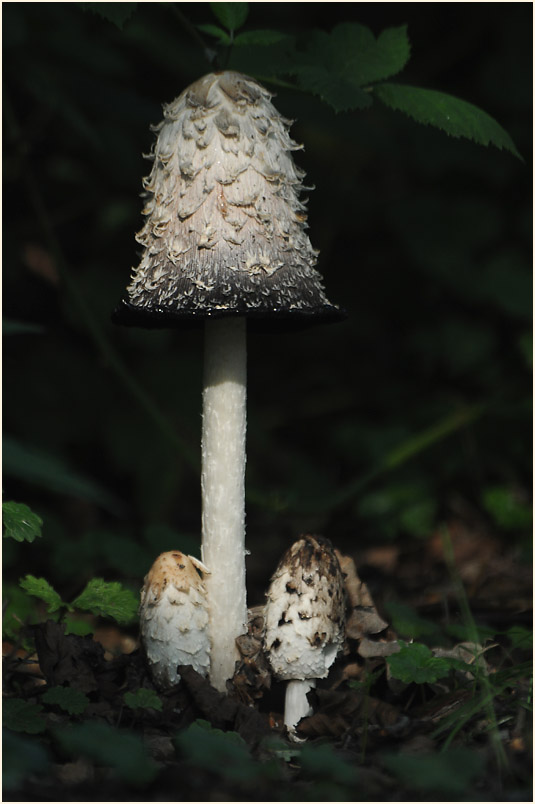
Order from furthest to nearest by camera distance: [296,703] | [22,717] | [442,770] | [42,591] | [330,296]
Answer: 1. [330,296]
2. [42,591]
3. [296,703]
4. [22,717]
5. [442,770]

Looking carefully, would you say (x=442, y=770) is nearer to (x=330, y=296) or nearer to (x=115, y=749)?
(x=115, y=749)

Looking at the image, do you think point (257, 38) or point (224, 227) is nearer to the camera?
point (224, 227)

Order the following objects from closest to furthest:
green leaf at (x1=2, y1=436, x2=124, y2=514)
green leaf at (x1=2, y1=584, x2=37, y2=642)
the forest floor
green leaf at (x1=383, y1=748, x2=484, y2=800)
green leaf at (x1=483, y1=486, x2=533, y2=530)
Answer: green leaf at (x1=383, y1=748, x2=484, y2=800) → the forest floor → green leaf at (x1=2, y1=436, x2=124, y2=514) → green leaf at (x1=2, y1=584, x2=37, y2=642) → green leaf at (x1=483, y1=486, x2=533, y2=530)

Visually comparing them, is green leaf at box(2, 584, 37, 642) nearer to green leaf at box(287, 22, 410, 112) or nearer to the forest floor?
the forest floor

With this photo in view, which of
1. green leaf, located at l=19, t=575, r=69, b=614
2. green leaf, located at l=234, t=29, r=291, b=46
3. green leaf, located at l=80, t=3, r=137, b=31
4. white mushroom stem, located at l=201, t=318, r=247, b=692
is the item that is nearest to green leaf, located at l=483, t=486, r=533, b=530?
white mushroom stem, located at l=201, t=318, r=247, b=692

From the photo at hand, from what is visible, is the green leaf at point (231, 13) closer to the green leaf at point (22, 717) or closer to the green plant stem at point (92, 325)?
the green plant stem at point (92, 325)

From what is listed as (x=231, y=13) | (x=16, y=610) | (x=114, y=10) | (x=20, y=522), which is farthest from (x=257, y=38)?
(x=16, y=610)

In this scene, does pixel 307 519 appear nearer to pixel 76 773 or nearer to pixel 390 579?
pixel 390 579

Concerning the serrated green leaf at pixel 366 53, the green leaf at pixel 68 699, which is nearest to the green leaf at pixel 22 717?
the green leaf at pixel 68 699
